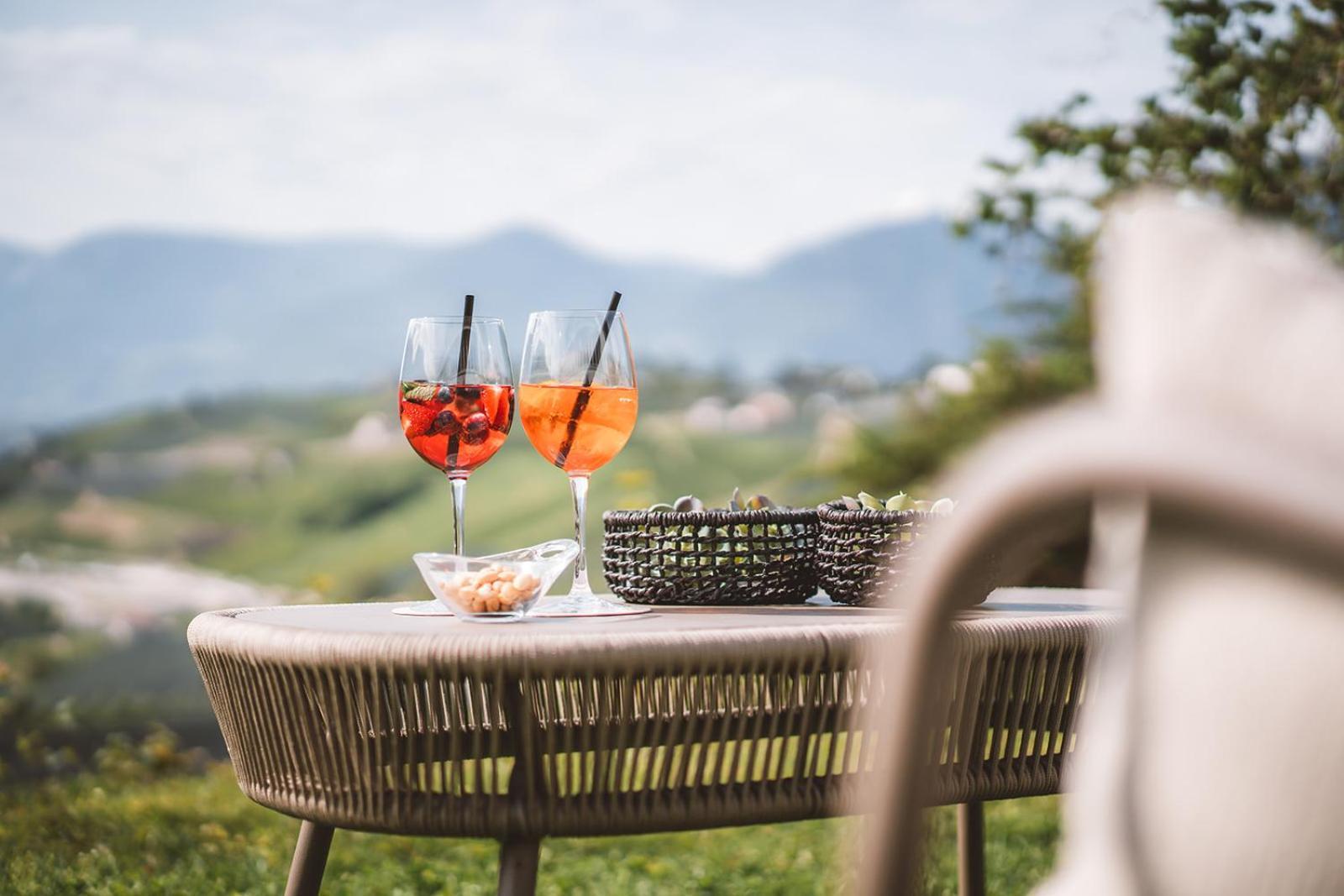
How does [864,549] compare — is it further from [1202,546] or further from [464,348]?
[1202,546]

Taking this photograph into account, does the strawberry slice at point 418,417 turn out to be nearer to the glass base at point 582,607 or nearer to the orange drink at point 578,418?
the orange drink at point 578,418

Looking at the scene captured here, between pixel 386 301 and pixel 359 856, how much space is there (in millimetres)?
6733

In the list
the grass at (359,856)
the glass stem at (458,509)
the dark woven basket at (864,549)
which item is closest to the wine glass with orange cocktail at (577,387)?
the glass stem at (458,509)

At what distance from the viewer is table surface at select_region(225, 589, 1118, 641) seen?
45.4 inches

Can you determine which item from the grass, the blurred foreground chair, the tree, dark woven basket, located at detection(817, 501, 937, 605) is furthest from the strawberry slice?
the tree

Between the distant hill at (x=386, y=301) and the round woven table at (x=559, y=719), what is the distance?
23.1ft

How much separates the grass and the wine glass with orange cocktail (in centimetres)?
156

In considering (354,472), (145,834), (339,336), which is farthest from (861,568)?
(339,336)

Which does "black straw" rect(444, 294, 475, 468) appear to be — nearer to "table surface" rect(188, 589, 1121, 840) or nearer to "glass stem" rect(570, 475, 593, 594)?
"glass stem" rect(570, 475, 593, 594)

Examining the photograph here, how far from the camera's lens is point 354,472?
7.43m

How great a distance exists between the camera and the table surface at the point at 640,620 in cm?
115

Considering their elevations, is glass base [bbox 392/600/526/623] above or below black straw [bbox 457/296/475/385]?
below

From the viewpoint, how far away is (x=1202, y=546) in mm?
539

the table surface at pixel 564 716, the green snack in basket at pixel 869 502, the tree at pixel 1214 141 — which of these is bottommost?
the table surface at pixel 564 716
